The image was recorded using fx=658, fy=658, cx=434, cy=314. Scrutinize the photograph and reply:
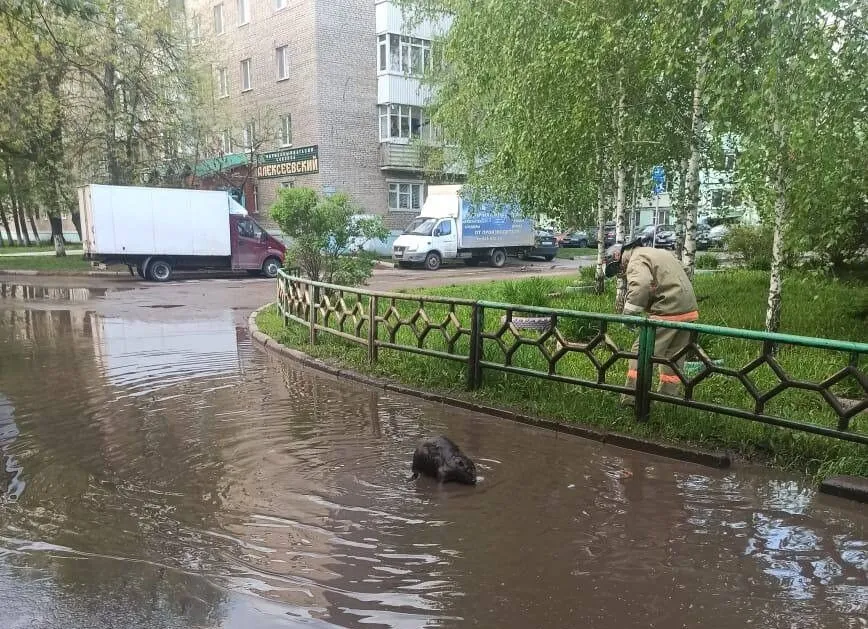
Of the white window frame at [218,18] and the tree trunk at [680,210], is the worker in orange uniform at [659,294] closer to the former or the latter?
the tree trunk at [680,210]

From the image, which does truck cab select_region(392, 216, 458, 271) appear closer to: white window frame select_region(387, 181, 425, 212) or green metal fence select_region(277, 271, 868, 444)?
white window frame select_region(387, 181, 425, 212)

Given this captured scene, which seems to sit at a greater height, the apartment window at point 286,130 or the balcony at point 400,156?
the apartment window at point 286,130

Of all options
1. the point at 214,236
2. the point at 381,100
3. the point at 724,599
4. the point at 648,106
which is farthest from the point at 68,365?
the point at 381,100

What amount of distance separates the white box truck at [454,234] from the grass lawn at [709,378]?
1377 centimetres

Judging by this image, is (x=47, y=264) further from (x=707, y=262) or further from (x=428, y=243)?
(x=707, y=262)

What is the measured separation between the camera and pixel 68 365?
8.22 m

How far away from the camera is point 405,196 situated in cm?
3083

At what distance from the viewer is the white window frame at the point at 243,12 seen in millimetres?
29938

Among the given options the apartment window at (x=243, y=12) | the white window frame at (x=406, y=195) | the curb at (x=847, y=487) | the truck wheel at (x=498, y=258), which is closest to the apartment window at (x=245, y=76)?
the apartment window at (x=243, y=12)

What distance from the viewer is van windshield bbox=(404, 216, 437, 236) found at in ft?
81.7

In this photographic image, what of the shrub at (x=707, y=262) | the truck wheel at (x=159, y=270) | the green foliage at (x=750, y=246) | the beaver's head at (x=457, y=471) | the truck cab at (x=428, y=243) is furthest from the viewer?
the truck cab at (x=428, y=243)

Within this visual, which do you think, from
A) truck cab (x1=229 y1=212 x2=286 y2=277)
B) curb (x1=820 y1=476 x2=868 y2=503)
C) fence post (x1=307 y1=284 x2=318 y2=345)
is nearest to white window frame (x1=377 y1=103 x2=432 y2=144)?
truck cab (x1=229 y1=212 x2=286 y2=277)

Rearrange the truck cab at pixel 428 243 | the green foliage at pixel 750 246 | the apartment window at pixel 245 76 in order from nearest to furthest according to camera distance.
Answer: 1. the green foliage at pixel 750 246
2. the truck cab at pixel 428 243
3. the apartment window at pixel 245 76

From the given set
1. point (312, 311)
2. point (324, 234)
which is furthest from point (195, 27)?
point (312, 311)
